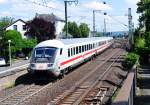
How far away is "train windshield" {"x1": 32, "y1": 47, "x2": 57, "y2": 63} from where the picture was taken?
25375 mm

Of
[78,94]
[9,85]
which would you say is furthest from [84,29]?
[78,94]

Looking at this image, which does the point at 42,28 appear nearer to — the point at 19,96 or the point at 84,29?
the point at 84,29

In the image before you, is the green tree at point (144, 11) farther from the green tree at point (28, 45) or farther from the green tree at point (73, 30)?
the green tree at point (73, 30)

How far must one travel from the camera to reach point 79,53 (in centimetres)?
Result: 3481

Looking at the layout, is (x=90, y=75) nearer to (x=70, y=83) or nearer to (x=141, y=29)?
(x=70, y=83)

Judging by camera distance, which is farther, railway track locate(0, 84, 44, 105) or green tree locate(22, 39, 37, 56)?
green tree locate(22, 39, 37, 56)

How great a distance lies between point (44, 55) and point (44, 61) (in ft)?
1.56

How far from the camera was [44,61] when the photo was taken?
25.3m

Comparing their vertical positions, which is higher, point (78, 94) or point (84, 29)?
point (84, 29)

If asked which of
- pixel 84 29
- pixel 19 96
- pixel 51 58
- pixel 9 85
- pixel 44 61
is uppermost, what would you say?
pixel 84 29

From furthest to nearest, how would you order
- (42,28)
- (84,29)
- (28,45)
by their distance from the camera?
(84,29) → (42,28) → (28,45)

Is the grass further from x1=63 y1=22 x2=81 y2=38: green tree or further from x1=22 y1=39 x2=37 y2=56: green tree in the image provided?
x1=63 y1=22 x2=81 y2=38: green tree

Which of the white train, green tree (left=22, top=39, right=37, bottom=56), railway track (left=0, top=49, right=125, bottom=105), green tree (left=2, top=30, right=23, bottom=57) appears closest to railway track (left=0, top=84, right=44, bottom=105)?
railway track (left=0, top=49, right=125, bottom=105)

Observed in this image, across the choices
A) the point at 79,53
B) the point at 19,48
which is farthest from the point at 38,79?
the point at 19,48
